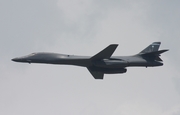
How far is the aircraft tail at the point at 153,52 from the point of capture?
131 feet

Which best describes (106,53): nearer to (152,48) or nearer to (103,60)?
(103,60)

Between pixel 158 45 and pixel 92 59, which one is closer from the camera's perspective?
pixel 92 59

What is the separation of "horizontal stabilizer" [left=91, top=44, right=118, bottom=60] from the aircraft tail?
465 centimetres

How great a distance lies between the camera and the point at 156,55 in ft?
132

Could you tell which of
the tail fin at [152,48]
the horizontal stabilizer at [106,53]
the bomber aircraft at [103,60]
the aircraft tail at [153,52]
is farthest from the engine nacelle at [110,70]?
the tail fin at [152,48]

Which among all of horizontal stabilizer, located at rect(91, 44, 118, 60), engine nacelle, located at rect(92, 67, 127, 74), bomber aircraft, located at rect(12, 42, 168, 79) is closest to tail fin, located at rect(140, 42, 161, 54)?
bomber aircraft, located at rect(12, 42, 168, 79)

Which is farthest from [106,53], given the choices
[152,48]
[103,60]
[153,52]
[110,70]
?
[152,48]

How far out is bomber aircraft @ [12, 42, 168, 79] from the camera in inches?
1533

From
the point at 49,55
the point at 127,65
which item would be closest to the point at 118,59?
the point at 127,65

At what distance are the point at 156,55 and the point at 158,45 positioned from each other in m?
2.93

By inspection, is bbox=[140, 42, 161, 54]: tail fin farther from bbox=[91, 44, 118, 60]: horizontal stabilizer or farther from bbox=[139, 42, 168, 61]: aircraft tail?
bbox=[91, 44, 118, 60]: horizontal stabilizer

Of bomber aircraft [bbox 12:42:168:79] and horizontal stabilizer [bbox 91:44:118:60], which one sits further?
bomber aircraft [bbox 12:42:168:79]

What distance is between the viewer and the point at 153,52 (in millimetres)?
39781

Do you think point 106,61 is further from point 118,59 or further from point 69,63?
point 69,63
